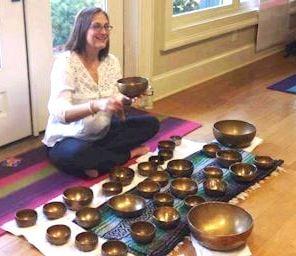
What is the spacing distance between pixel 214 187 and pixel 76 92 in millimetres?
756

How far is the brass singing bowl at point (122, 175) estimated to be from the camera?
2.23 metres

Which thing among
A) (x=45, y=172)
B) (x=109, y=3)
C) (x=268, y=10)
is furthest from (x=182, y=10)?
(x=45, y=172)

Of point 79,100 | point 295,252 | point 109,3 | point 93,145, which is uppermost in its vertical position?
point 109,3

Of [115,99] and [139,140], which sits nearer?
[115,99]

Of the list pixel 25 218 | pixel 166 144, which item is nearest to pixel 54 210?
pixel 25 218

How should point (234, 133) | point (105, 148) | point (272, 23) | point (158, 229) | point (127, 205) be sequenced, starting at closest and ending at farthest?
point (158, 229)
point (127, 205)
point (105, 148)
point (234, 133)
point (272, 23)

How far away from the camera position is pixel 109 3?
123 inches

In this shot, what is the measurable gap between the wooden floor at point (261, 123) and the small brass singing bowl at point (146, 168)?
432 millimetres

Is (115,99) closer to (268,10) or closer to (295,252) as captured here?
(295,252)

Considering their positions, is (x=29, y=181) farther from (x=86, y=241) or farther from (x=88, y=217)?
(x=86, y=241)

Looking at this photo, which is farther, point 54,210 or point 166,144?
point 166,144

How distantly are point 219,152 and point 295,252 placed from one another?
766mm

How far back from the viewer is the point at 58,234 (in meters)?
1.83

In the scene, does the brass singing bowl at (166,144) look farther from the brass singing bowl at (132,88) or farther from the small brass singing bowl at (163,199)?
the small brass singing bowl at (163,199)
